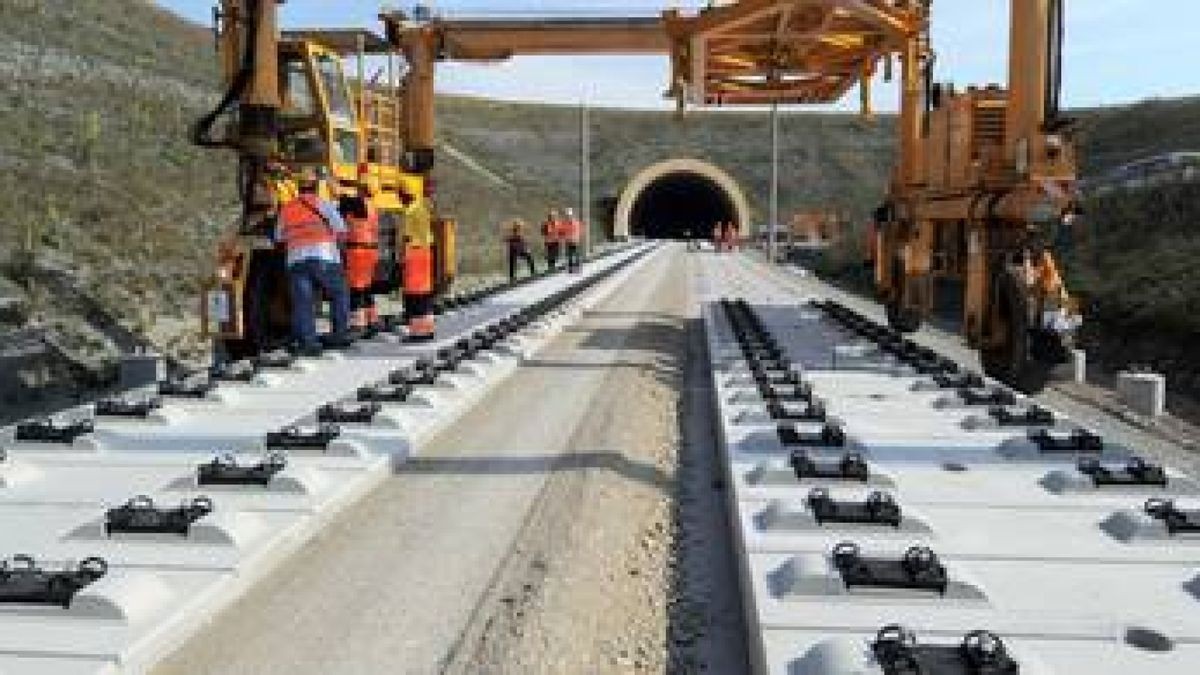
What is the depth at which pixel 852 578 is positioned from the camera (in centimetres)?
418

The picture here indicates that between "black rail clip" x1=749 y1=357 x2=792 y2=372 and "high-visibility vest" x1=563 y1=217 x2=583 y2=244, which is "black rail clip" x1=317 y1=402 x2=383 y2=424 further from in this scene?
"high-visibility vest" x1=563 y1=217 x2=583 y2=244

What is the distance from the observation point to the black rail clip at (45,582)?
4.12 metres

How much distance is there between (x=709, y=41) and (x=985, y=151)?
4418 millimetres

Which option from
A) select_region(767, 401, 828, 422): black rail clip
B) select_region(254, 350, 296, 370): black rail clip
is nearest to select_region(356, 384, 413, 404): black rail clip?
select_region(254, 350, 296, 370): black rail clip

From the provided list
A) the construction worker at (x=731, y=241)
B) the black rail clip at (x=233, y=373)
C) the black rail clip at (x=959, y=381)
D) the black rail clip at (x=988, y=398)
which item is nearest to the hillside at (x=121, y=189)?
the black rail clip at (x=233, y=373)

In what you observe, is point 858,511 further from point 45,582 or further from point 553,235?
point 553,235

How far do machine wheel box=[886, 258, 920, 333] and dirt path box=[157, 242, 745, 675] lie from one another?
824 cm

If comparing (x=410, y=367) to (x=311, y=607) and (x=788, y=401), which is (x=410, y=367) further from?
(x=311, y=607)

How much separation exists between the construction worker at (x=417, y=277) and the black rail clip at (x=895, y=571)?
8315 millimetres

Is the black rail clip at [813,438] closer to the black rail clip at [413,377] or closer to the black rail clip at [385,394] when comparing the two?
Answer: the black rail clip at [385,394]

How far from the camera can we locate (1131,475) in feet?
18.8

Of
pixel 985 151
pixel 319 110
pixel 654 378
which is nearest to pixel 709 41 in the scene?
pixel 985 151

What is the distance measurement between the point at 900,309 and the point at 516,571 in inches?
477

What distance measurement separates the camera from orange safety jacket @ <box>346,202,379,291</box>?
1309 cm
